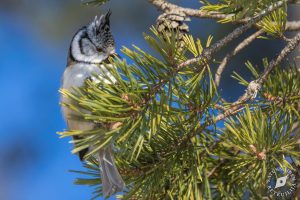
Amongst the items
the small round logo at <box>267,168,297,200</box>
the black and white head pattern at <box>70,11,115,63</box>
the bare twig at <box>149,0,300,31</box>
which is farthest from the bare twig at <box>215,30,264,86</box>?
the black and white head pattern at <box>70,11,115,63</box>

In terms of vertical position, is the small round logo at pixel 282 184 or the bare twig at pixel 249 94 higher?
the bare twig at pixel 249 94

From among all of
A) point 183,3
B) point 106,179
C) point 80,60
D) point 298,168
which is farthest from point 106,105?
point 183,3

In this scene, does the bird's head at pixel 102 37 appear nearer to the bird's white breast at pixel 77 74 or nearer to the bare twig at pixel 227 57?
the bird's white breast at pixel 77 74

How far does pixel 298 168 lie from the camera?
921mm

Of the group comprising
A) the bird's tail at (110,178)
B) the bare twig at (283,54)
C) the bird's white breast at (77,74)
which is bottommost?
the bird's tail at (110,178)

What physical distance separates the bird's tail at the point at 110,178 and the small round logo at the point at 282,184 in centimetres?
21

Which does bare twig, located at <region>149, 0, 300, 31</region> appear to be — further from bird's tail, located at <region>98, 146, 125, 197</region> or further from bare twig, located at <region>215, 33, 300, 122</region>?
bird's tail, located at <region>98, 146, 125, 197</region>

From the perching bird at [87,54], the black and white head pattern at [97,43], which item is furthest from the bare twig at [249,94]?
the black and white head pattern at [97,43]

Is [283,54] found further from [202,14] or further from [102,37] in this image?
[102,37]

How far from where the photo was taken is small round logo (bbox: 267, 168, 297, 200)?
943 millimetres

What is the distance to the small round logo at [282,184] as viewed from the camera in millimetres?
943

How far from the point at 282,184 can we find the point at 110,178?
0.24 m

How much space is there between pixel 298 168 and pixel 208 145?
0.45ft

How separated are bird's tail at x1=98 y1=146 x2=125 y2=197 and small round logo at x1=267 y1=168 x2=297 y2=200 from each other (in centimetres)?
21
